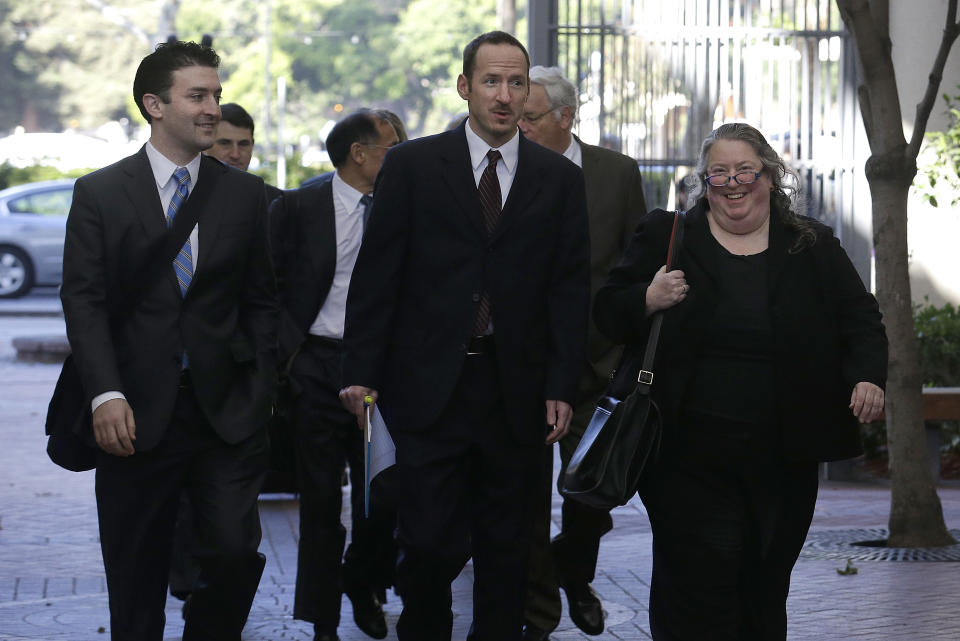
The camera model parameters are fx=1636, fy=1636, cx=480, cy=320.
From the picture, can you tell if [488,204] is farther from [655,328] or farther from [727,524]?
[727,524]

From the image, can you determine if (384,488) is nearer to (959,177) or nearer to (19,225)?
(959,177)

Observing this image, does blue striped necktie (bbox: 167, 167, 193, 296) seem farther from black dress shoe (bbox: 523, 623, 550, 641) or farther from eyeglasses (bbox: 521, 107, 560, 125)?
black dress shoe (bbox: 523, 623, 550, 641)

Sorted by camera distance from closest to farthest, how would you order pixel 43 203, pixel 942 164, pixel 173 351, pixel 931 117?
pixel 173 351 → pixel 942 164 → pixel 931 117 → pixel 43 203

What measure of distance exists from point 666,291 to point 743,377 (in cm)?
34

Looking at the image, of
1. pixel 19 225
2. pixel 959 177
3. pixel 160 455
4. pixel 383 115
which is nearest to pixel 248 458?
pixel 160 455

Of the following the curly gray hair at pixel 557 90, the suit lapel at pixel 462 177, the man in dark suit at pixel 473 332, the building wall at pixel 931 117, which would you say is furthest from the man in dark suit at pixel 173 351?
the building wall at pixel 931 117

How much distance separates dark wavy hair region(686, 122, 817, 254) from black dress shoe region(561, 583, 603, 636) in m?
2.17

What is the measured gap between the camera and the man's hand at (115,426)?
466 centimetres

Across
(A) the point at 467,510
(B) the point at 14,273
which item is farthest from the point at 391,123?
(B) the point at 14,273

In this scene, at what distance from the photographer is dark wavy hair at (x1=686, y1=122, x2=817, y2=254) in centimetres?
486

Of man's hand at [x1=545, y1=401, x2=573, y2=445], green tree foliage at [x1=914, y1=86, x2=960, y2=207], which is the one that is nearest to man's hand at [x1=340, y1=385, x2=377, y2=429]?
man's hand at [x1=545, y1=401, x2=573, y2=445]

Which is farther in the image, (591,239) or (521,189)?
(591,239)

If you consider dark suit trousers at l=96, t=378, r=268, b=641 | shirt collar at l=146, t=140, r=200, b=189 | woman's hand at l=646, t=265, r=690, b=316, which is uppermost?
shirt collar at l=146, t=140, r=200, b=189

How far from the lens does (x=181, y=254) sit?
4934mm
